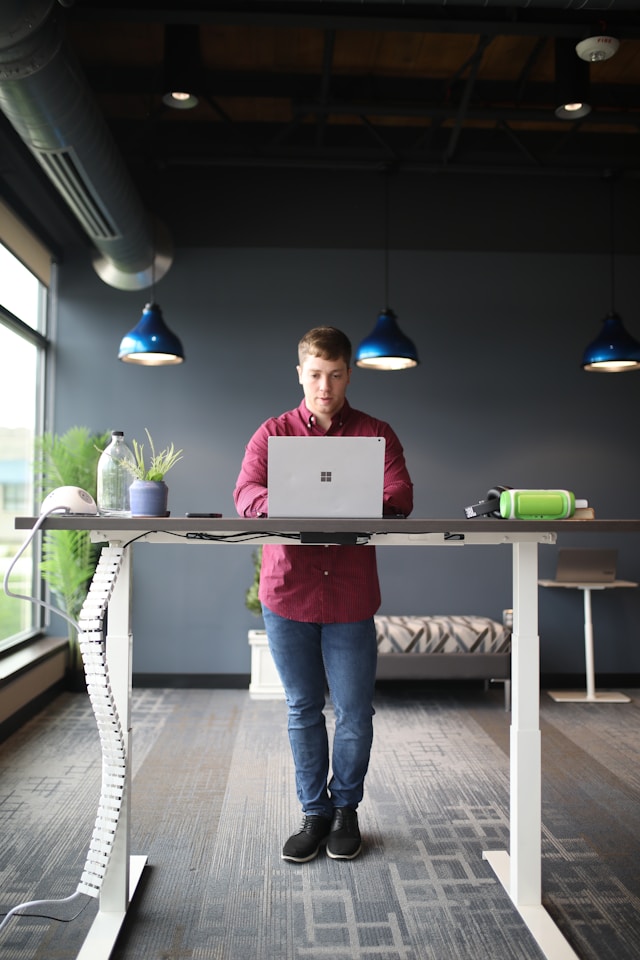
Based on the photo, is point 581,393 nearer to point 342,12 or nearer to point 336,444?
point 342,12

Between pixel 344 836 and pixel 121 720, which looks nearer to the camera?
pixel 121 720

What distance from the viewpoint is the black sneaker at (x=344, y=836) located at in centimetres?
265

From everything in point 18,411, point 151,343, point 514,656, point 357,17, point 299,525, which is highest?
point 357,17

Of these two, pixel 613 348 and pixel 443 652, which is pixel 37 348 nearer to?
pixel 443 652

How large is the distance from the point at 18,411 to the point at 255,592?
2045mm

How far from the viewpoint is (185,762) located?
3855 millimetres

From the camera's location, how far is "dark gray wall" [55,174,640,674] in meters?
5.83

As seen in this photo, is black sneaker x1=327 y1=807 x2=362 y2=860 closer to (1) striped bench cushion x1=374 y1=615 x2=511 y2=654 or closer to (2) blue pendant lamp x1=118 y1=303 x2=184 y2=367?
(1) striped bench cushion x1=374 y1=615 x2=511 y2=654

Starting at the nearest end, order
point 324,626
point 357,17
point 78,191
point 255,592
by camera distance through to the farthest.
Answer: point 324,626 < point 357,17 < point 78,191 < point 255,592


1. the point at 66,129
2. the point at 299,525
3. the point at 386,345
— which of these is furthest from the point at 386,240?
the point at 299,525

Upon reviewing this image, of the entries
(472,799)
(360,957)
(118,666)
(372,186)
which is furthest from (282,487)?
(372,186)

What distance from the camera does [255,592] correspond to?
5.52 meters

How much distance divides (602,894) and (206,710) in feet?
10.0

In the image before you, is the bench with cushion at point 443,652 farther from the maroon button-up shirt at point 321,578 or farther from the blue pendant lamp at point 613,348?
the maroon button-up shirt at point 321,578
